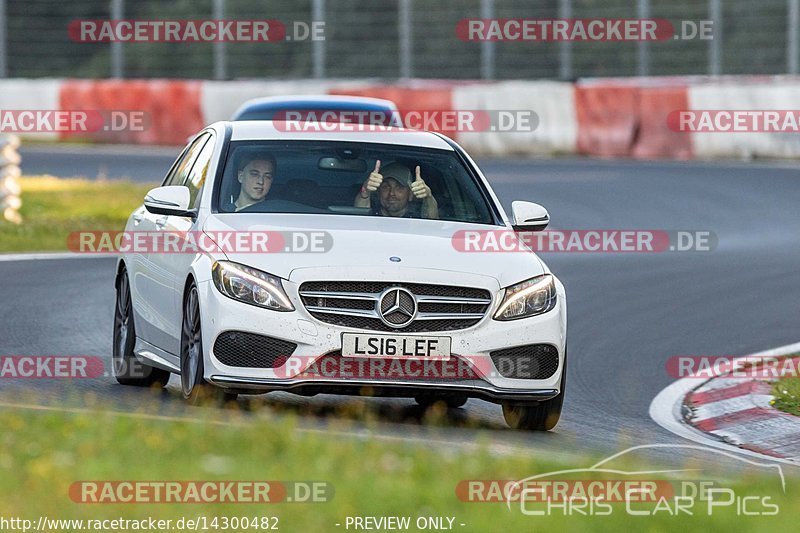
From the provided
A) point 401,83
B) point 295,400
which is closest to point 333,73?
point 401,83

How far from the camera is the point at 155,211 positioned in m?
9.57

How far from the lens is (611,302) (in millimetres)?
15219

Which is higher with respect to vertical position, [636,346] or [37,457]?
[37,457]

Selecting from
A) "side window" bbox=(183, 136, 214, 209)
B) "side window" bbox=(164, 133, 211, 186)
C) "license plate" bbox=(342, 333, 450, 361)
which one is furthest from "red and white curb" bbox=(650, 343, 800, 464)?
"side window" bbox=(164, 133, 211, 186)

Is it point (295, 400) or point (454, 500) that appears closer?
point (454, 500)

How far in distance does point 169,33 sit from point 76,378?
30.7 meters

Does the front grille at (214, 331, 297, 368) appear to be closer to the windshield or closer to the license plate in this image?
the license plate

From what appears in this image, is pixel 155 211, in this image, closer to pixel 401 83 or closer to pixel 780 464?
pixel 780 464

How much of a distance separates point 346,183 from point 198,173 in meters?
0.86

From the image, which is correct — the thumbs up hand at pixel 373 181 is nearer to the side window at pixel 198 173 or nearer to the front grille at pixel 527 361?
the side window at pixel 198 173

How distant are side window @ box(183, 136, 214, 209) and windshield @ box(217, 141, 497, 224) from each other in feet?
0.60

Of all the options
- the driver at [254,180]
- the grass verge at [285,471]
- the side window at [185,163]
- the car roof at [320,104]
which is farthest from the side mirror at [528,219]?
the car roof at [320,104]

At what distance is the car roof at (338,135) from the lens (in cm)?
1000

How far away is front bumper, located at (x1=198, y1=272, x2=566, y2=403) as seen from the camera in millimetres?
8594
